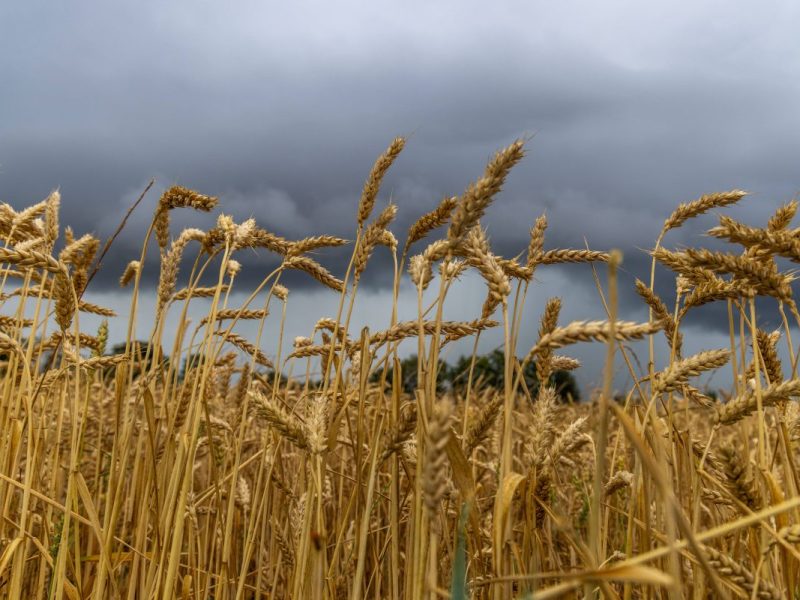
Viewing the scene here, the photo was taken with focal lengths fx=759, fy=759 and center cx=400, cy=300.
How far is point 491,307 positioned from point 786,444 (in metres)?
0.97

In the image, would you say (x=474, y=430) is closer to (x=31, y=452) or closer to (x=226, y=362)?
(x=31, y=452)

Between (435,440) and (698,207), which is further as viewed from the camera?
(698,207)

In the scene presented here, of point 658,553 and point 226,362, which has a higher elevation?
point 226,362

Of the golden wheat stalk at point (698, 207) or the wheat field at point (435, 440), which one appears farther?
the golden wheat stalk at point (698, 207)

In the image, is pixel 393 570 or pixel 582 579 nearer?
pixel 582 579

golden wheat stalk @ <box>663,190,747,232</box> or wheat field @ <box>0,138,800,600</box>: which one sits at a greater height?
golden wheat stalk @ <box>663,190,747,232</box>

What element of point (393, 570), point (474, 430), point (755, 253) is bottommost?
point (393, 570)

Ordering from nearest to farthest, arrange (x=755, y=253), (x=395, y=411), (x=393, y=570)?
(x=395, y=411) < (x=393, y=570) < (x=755, y=253)

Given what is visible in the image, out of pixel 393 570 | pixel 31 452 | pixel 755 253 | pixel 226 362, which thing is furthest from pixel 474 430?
pixel 226 362

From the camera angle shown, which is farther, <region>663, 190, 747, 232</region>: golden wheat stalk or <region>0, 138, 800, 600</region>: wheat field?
<region>663, 190, 747, 232</region>: golden wheat stalk

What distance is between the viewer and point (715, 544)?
2.73 metres

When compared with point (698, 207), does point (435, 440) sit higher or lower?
lower

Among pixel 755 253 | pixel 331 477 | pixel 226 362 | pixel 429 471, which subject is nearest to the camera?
pixel 429 471

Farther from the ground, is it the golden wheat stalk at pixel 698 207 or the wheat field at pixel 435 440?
the golden wheat stalk at pixel 698 207
